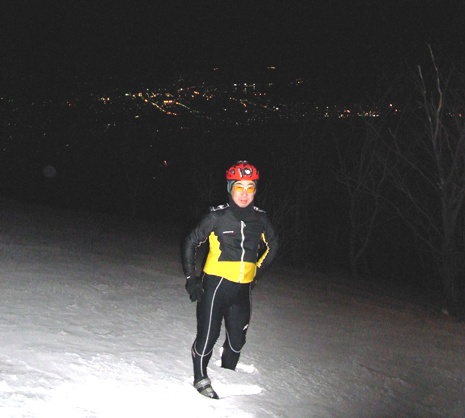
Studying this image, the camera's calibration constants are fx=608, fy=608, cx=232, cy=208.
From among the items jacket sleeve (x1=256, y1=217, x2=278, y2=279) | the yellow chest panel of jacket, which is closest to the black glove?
the yellow chest panel of jacket

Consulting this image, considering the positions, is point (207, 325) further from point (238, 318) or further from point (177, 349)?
point (177, 349)

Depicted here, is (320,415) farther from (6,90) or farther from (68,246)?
(6,90)

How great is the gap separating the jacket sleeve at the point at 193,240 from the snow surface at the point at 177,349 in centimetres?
91

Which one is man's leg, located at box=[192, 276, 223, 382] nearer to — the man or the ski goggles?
the man

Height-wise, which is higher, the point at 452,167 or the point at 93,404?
the point at 452,167

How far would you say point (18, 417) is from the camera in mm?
3658

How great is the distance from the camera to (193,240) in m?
4.67

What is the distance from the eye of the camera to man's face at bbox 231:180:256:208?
4652mm

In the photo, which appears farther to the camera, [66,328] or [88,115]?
[88,115]

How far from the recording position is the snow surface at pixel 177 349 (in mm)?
4344

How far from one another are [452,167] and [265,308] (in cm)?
496

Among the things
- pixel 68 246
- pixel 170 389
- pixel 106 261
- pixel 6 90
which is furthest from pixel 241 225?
pixel 6 90

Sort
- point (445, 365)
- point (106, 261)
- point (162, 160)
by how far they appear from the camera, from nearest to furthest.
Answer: point (445, 365)
point (106, 261)
point (162, 160)

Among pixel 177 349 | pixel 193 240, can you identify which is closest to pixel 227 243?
pixel 193 240
